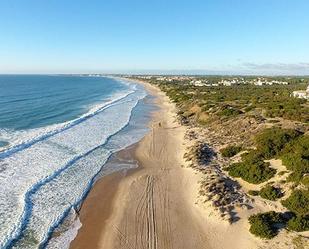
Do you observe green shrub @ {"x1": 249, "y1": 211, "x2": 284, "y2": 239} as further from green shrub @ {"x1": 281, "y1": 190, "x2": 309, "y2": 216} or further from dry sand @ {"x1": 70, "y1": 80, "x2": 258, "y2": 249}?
green shrub @ {"x1": 281, "y1": 190, "x2": 309, "y2": 216}

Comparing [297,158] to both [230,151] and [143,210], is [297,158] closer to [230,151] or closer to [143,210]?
[230,151]

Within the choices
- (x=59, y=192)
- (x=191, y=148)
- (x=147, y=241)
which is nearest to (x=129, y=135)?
(x=191, y=148)

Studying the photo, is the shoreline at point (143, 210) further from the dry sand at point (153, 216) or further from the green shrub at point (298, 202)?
the green shrub at point (298, 202)

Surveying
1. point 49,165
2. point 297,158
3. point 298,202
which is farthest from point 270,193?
point 49,165

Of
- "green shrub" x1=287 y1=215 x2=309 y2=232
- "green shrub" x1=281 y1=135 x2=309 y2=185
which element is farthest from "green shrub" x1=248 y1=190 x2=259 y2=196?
"green shrub" x1=287 y1=215 x2=309 y2=232

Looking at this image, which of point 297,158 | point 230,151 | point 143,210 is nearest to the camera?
point 143,210

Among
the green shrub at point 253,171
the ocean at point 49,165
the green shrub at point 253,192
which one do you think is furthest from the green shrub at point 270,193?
the ocean at point 49,165
